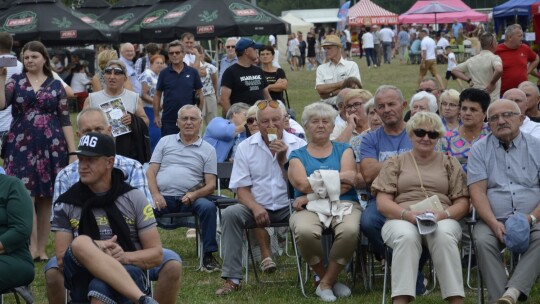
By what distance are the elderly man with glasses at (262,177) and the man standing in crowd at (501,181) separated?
1.59 m

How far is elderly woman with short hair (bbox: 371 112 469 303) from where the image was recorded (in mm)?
6176

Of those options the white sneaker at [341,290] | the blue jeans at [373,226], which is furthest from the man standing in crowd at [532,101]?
the white sneaker at [341,290]

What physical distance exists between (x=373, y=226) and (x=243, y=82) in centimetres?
466

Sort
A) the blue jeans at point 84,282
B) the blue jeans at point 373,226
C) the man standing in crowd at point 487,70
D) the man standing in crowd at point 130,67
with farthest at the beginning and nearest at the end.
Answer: the man standing in crowd at point 487,70 < the man standing in crowd at point 130,67 < the blue jeans at point 373,226 < the blue jeans at point 84,282

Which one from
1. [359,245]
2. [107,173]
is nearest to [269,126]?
[359,245]

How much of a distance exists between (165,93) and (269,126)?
167 inches

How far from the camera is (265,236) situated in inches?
313

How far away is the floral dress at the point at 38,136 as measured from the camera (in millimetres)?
8117

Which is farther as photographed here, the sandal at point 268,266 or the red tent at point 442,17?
the red tent at point 442,17

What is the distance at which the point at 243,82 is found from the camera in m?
11.1

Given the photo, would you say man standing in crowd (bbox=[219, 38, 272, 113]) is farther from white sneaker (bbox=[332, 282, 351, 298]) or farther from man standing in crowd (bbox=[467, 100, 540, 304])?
man standing in crowd (bbox=[467, 100, 540, 304])

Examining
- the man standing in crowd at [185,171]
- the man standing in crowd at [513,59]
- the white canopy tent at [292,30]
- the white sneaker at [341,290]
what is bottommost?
the white canopy tent at [292,30]

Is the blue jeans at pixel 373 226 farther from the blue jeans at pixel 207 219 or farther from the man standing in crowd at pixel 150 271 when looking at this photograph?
the man standing in crowd at pixel 150 271

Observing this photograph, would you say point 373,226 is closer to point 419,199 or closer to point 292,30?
point 419,199
